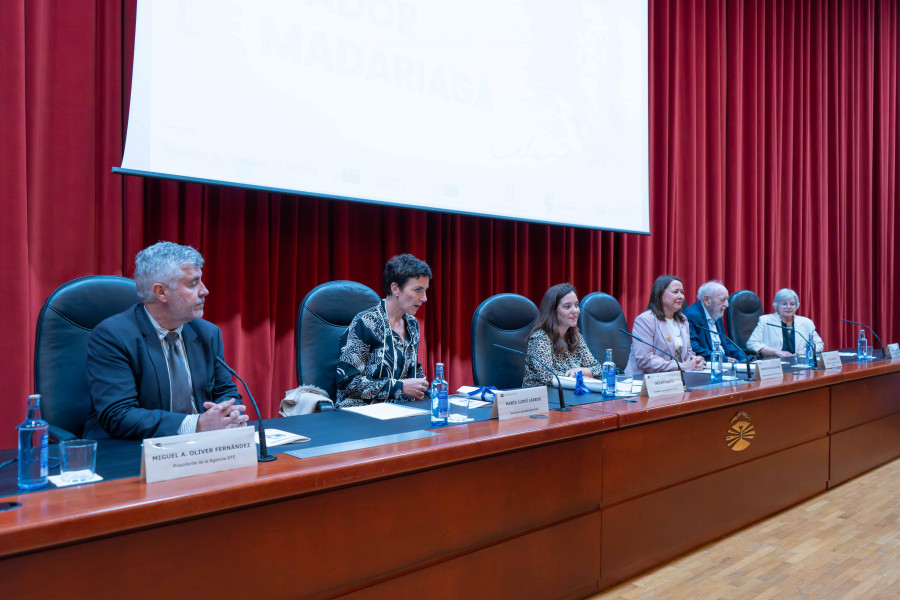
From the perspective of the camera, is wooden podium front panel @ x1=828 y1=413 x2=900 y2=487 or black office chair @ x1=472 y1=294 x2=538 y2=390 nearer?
black office chair @ x1=472 y1=294 x2=538 y2=390

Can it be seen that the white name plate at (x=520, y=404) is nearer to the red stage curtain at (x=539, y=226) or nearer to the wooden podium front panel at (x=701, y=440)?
the wooden podium front panel at (x=701, y=440)

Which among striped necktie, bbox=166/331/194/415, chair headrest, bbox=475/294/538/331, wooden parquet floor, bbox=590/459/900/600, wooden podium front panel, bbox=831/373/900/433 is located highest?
chair headrest, bbox=475/294/538/331

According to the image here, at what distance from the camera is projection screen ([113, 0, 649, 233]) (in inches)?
83.3

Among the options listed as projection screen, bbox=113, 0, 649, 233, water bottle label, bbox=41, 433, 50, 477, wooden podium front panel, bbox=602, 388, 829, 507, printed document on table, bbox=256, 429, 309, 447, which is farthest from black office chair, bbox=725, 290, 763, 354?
water bottle label, bbox=41, 433, 50, 477

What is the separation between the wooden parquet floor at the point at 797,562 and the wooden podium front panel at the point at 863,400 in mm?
359

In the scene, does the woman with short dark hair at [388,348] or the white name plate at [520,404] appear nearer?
the white name plate at [520,404]

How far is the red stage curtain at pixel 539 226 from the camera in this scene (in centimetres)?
203

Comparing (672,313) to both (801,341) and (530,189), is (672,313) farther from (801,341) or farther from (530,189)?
(801,341)

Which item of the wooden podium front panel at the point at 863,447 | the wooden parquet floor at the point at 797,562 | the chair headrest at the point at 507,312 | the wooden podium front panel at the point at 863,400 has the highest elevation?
the chair headrest at the point at 507,312

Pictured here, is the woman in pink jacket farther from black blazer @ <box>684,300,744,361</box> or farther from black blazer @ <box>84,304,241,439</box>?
black blazer @ <box>84,304,241,439</box>

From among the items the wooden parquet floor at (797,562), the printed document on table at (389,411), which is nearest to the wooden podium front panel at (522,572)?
the wooden parquet floor at (797,562)

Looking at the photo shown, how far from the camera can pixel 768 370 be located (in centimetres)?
223

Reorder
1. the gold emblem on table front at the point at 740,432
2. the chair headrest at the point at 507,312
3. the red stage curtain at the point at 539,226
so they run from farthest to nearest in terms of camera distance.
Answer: the chair headrest at the point at 507,312
the red stage curtain at the point at 539,226
the gold emblem on table front at the point at 740,432

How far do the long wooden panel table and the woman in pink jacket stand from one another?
69cm
